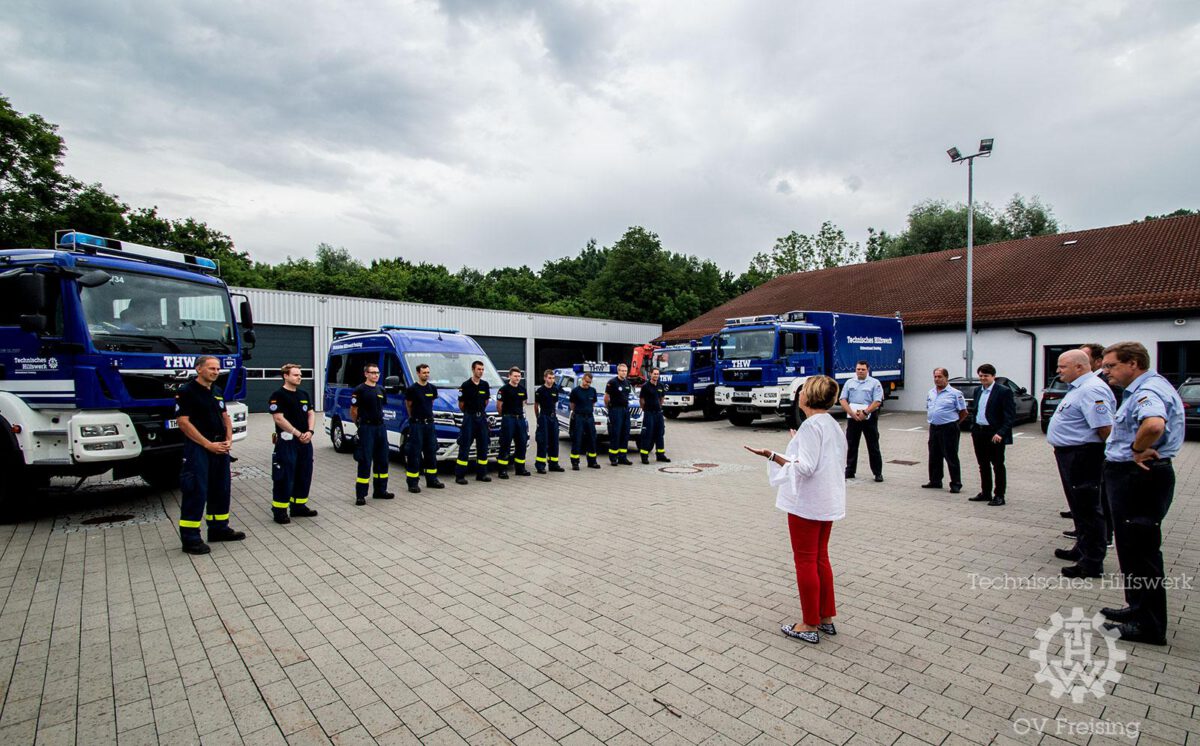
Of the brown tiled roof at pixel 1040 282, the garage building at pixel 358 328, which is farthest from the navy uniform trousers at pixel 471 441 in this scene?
the brown tiled roof at pixel 1040 282

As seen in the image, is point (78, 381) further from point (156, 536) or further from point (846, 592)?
point (846, 592)

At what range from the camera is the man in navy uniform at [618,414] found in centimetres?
1089

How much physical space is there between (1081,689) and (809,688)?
1.43 m

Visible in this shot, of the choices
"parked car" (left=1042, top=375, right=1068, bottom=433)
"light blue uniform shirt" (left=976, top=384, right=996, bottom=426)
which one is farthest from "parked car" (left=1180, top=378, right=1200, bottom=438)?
"light blue uniform shirt" (left=976, top=384, right=996, bottom=426)

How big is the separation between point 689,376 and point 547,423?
1038 centimetres

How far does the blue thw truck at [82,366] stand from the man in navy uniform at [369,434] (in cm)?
185

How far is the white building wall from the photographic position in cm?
1823

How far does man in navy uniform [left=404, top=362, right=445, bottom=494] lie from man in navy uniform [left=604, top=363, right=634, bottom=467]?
3465 mm

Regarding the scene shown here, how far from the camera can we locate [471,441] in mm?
9188

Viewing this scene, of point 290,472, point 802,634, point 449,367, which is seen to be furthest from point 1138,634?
point 449,367

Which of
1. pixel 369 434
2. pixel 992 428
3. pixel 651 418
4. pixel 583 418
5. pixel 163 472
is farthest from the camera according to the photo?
pixel 651 418

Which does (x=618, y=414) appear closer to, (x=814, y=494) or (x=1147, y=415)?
(x=814, y=494)

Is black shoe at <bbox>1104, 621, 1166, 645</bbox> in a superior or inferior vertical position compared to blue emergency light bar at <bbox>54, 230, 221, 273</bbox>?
inferior

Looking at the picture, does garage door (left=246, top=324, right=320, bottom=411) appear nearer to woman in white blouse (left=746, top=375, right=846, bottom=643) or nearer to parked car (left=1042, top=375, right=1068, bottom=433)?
woman in white blouse (left=746, top=375, right=846, bottom=643)
